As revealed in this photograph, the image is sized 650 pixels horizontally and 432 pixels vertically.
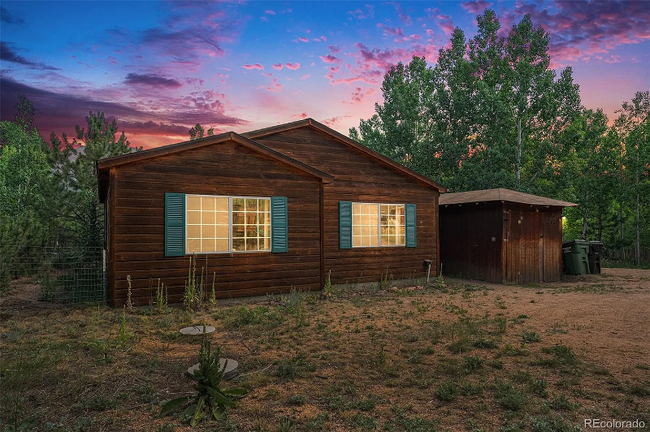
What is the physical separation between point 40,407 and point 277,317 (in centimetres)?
429

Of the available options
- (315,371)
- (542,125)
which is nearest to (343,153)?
(315,371)

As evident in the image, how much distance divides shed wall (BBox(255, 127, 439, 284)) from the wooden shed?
2.12 m

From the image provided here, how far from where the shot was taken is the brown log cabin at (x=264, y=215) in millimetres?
8438

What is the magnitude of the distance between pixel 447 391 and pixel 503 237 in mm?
10082

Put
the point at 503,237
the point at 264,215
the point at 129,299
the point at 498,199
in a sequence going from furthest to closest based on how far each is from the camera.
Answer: the point at 503,237
the point at 498,199
the point at 264,215
the point at 129,299

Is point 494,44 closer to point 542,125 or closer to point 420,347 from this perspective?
point 542,125

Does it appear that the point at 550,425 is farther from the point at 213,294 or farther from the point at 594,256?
the point at 594,256

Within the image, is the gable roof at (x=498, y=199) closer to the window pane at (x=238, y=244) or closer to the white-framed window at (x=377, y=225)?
the white-framed window at (x=377, y=225)

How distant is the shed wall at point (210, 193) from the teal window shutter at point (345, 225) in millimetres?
1049

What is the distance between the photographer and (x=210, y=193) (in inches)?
360

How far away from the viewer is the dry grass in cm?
372

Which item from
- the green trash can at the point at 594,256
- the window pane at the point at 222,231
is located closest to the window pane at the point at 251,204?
the window pane at the point at 222,231

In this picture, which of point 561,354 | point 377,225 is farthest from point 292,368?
point 377,225

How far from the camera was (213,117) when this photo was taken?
19.3 m
